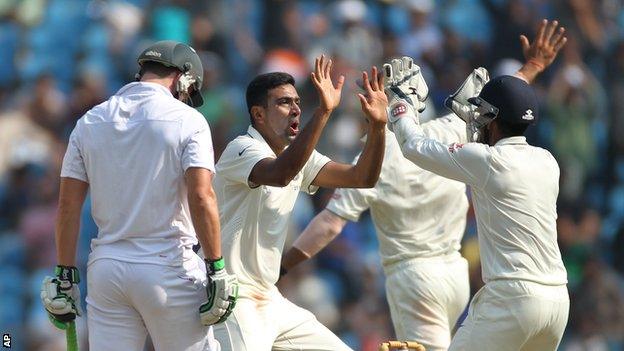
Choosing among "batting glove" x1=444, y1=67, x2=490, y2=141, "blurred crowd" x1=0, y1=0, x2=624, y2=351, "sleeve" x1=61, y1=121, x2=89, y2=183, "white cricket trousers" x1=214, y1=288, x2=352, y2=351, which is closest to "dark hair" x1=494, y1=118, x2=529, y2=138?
"batting glove" x1=444, y1=67, x2=490, y2=141

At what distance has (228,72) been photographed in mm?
12570

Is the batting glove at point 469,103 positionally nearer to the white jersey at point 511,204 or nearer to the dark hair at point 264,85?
the white jersey at point 511,204

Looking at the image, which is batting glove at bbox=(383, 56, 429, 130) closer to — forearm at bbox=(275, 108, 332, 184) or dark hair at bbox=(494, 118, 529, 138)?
dark hair at bbox=(494, 118, 529, 138)

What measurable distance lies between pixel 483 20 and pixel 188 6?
3015 millimetres

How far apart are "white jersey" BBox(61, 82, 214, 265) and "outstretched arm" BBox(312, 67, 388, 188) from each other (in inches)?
38.5

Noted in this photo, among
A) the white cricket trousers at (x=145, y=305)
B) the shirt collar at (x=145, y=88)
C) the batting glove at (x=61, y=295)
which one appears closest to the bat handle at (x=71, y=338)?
the batting glove at (x=61, y=295)

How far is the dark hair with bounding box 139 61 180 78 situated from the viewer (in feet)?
20.2

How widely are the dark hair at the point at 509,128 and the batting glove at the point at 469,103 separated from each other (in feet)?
0.47

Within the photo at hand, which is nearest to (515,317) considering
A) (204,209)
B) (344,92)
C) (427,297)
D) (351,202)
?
(204,209)

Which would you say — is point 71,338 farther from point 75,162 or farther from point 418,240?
point 418,240

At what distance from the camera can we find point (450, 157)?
21.1 feet

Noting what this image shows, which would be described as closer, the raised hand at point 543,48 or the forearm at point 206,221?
the forearm at point 206,221

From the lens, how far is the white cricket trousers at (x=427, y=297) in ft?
27.2

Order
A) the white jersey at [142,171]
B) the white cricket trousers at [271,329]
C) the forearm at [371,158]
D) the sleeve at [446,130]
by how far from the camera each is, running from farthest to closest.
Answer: the sleeve at [446,130] → the white cricket trousers at [271,329] → the forearm at [371,158] → the white jersey at [142,171]
